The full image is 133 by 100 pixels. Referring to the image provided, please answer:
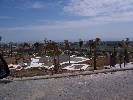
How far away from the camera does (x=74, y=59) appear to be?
66.5 meters

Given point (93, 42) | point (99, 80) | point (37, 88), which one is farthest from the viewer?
point (93, 42)

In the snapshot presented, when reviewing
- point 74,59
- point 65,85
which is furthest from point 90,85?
point 74,59

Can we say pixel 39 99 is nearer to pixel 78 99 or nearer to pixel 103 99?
pixel 78 99

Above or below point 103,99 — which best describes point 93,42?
above

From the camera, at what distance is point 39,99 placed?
18188 mm

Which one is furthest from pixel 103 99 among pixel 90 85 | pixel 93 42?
pixel 93 42

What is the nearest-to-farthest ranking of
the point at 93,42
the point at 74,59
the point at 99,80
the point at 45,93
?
the point at 45,93 < the point at 99,80 < the point at 93,42 < the point at 74,59

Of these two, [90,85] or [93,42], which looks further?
[93,42]

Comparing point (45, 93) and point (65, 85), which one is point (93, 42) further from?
point (45, 93)

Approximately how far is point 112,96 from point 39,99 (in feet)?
14.5

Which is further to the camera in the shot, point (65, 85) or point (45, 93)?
point (65, 85)

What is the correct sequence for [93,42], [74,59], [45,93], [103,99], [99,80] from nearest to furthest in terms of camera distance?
[103,99] → [45,93] → [99,80] → [93,42] → [74,59]

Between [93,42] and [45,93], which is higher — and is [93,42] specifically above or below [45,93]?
above

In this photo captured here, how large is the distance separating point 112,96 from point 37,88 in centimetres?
710
